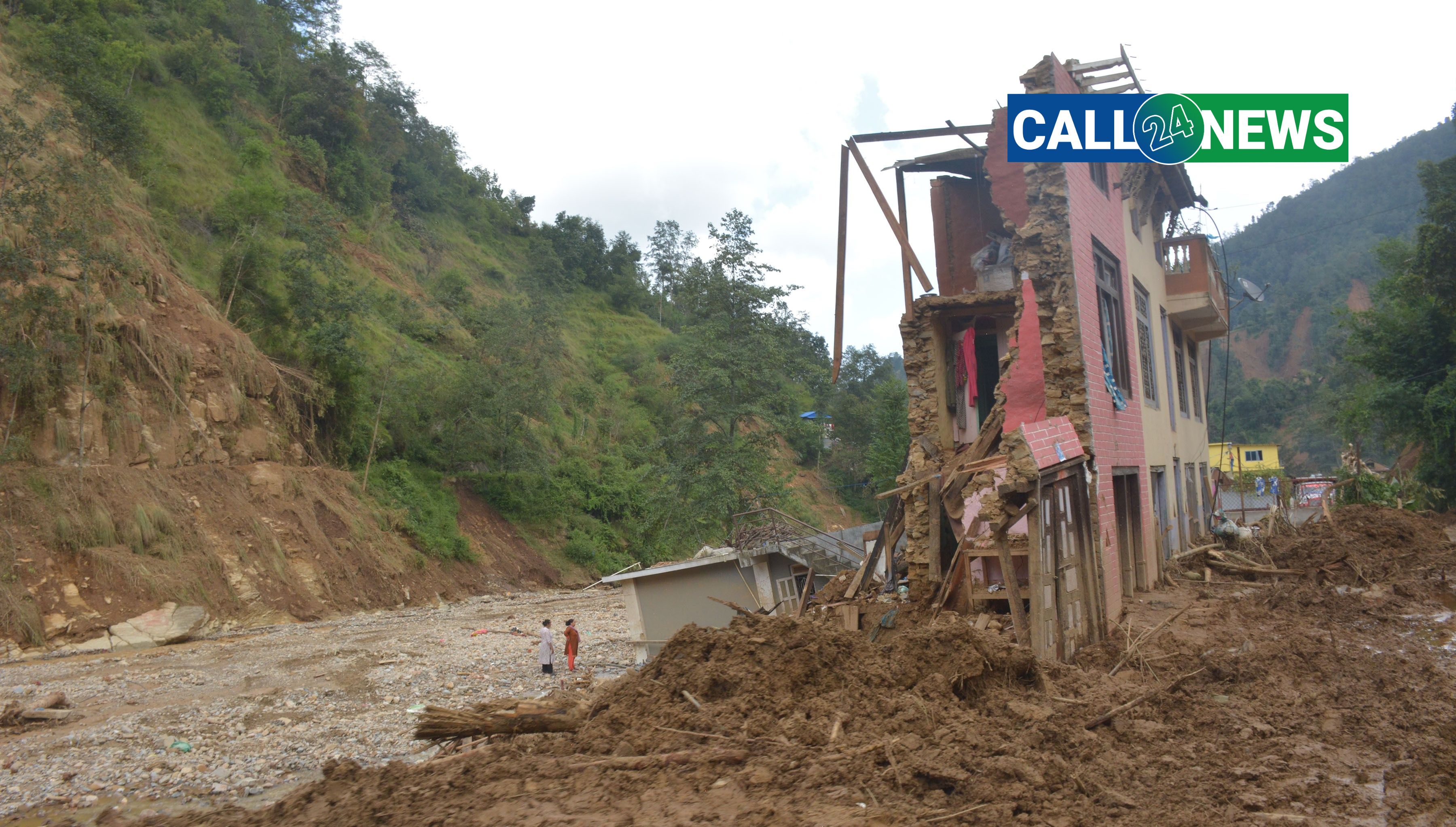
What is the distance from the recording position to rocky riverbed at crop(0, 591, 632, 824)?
747 cm

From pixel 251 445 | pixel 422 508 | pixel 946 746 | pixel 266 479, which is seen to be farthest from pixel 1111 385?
pixel 422 508

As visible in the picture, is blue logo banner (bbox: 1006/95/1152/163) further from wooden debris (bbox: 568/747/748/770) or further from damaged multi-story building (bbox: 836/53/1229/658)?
wooden debris (bbox: 568/747/748/770)

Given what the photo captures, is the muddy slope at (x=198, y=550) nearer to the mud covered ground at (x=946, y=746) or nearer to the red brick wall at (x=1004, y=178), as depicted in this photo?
the mud covered ground at (x=946, y=746)

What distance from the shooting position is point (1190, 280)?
712 inches

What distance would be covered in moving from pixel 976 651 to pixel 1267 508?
2132 centimetres

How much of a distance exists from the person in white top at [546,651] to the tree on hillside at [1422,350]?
22.6m

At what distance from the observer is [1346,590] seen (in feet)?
41.4

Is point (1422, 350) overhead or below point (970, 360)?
overhead

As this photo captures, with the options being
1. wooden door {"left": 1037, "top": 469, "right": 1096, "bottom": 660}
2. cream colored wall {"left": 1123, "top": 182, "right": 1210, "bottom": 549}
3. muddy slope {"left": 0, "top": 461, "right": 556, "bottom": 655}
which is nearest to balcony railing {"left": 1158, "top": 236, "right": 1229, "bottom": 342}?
cream colored wall {"left": 1123, "top": 182, "right": 1210, "bottom": 549}

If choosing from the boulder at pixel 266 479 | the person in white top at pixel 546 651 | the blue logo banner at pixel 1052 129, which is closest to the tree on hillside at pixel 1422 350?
the blue logo banner at pixel 1052 129

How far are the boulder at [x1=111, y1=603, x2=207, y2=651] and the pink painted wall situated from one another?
15.5 meters

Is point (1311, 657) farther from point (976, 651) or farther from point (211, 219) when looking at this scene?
point (211, 219)

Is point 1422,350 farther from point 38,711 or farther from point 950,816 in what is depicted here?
point 38,711

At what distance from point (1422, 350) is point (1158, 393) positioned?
1389 centimetres
